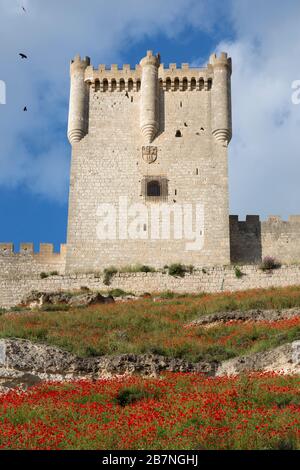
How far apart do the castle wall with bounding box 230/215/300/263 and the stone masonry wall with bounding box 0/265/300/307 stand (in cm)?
293

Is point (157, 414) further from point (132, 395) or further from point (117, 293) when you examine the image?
point (117, 293)

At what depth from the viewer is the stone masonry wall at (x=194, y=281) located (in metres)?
30.2

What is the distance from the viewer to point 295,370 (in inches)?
507

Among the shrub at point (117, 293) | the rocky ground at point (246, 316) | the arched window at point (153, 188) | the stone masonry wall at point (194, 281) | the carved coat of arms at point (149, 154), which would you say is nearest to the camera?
the rocky ground at point (246, 316)

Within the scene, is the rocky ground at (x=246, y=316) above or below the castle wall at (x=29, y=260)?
below

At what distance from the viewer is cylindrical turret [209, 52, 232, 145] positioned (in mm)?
33531

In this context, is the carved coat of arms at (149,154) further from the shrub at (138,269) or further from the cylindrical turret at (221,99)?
the shrub at (138,269)

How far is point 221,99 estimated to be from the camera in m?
34.0

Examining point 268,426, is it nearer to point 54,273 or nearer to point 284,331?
point 284,331

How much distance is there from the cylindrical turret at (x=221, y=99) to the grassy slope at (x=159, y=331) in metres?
12.5

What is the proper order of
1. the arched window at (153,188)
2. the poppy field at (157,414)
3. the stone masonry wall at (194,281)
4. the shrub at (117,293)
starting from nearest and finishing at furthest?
the poppy field at (157,414) → the shrub at (117,293) → the stone masonry wall at (194,281) → the arched window at (153,188)

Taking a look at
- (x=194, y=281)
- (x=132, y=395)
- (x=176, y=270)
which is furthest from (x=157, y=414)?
(x=176, y=270)

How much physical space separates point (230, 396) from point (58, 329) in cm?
819

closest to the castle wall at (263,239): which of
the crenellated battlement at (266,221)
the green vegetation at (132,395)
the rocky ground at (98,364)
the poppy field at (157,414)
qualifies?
the crenellated battlement at (266,221)
